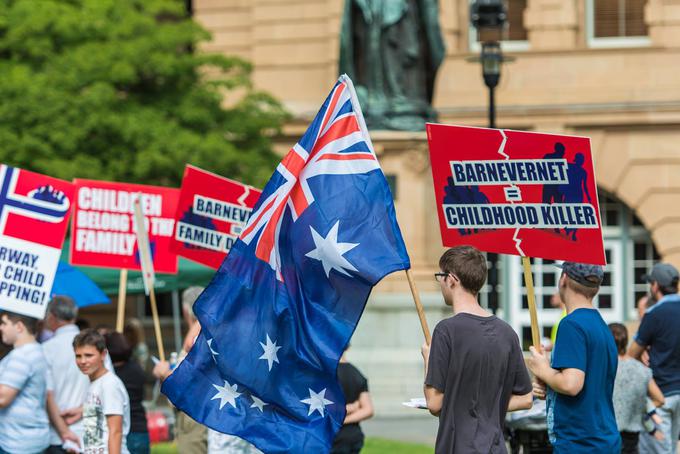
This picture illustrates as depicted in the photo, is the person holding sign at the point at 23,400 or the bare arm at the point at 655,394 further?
the bare arm at the point at 655,394

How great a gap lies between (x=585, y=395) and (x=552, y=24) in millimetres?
20885

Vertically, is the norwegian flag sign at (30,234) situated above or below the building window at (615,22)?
below

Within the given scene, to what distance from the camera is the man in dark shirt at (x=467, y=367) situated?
7.21m

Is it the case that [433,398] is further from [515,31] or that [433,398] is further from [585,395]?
[515,31]

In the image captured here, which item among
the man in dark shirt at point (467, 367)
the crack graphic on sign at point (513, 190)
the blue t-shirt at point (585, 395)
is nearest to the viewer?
the man in dark shirt at point (467, 367)

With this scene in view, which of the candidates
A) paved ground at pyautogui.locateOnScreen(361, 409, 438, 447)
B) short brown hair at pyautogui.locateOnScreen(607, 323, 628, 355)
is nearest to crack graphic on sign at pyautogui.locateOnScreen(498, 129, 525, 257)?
short brown hair at pyautogui.locateOnScreen(607, 323, 628, 355)

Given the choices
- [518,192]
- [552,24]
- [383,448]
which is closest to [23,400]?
[518,192]

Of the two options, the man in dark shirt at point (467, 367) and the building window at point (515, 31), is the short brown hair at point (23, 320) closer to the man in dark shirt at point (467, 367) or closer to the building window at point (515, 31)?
the man in dark shirt at point (467, 367)

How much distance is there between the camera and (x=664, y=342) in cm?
1118

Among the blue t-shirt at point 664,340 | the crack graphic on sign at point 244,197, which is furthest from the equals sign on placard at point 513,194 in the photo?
the crack graphic on sign at point 244,197

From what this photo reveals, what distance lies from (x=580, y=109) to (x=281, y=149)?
532 cm

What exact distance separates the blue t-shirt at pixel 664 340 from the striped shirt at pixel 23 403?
4.20 metres

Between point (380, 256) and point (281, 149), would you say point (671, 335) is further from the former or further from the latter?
point (281, 149)

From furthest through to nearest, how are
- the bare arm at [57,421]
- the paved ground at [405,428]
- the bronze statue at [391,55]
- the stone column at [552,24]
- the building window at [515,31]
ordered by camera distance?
the building window at [515,31]
the stone column at [552,24]
the bronze statue at [391,55]
the paved ground at [405,428]
the bare arm at [57,421]
